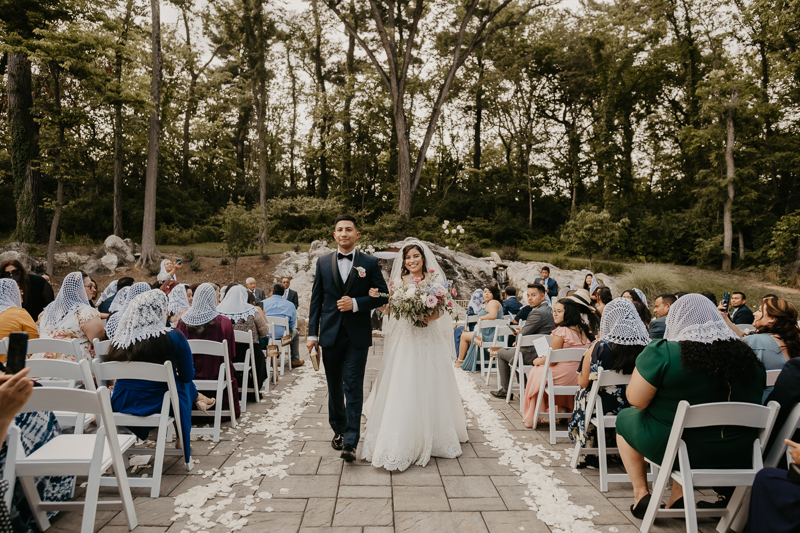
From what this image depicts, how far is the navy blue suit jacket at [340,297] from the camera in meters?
3.84

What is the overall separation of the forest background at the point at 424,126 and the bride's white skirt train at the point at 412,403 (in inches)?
495

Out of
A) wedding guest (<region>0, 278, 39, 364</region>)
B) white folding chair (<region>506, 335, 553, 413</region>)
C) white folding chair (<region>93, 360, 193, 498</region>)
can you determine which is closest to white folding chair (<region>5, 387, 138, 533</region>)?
white folding chair (<region>93, 360, 193, 498</region>)

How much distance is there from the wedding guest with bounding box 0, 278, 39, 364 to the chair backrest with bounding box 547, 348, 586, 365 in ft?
15.8

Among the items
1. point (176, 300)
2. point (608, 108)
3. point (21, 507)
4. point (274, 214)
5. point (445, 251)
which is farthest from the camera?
point (608, 108)

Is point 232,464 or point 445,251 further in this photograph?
point 445,251

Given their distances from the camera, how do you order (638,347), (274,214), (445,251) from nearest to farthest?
(638,347), (445,251), (274,214)

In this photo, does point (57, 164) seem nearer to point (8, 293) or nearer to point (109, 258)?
point (109, 258)

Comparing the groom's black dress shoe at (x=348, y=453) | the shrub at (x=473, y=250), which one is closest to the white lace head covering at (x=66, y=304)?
the groom's black dress shoe at (x=348, y=453)

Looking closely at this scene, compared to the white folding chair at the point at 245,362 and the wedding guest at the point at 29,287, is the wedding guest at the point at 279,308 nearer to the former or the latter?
the white folding chair at the point at 245,362

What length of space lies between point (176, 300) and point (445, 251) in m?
11.6

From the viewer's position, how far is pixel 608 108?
24453mm

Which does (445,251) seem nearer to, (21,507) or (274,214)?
(274,214)

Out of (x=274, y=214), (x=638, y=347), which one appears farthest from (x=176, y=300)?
(x=274, y=214)

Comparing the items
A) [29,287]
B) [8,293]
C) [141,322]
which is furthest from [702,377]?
[29,287]
